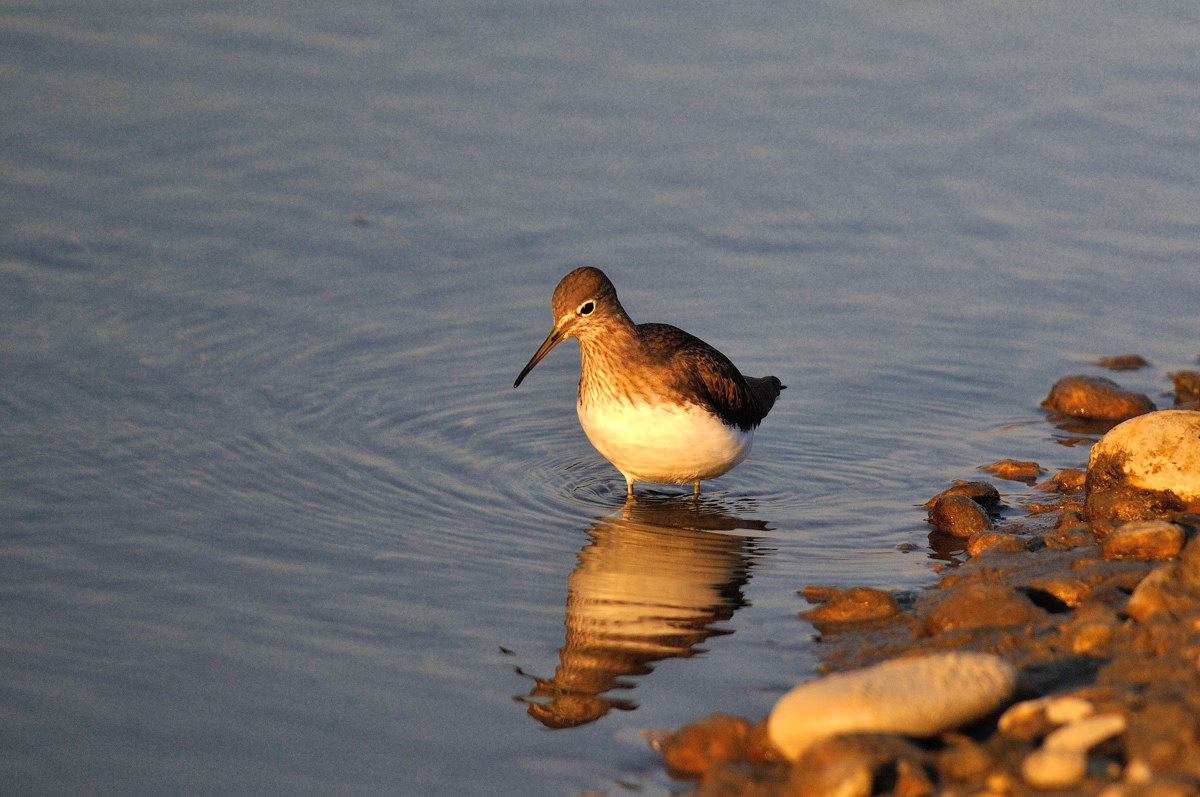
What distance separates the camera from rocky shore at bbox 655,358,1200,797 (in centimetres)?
519

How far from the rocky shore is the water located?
1.42 ft

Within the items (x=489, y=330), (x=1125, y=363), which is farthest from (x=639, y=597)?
(x=1125, y=363)

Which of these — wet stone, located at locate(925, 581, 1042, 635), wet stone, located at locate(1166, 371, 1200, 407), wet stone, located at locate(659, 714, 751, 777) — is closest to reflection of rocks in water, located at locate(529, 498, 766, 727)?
wet stone, located at locate(659, 714, 751, 777)

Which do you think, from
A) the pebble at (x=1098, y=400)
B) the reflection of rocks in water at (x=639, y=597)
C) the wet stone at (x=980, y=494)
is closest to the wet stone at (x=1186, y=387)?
the pebble at (x=1098, y=400)

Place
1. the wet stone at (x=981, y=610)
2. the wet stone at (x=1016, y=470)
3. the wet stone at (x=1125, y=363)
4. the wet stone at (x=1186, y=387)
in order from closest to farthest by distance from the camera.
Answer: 1. the wet stone at (x=981, y=610)
2. the wet stone at (x=1016, y=470)
3. the wet stone at (x=1186, y=387)
4. the wet stone at (x=1125, y=363)

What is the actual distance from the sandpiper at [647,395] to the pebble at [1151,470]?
2418 millimetres

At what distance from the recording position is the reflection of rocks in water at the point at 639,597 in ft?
22.7

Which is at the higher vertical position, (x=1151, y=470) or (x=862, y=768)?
(x=1151, y=470)

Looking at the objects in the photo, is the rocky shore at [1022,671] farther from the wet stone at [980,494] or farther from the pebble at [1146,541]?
the wet stone at [980,494]

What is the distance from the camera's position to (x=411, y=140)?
48.0ft

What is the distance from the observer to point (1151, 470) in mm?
8367

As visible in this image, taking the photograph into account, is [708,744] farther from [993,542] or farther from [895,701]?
[993,542]

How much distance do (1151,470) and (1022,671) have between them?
281cm

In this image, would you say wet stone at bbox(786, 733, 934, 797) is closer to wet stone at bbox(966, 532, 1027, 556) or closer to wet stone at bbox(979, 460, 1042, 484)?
wet stone at bbox(966, 532, 1027, 556)
